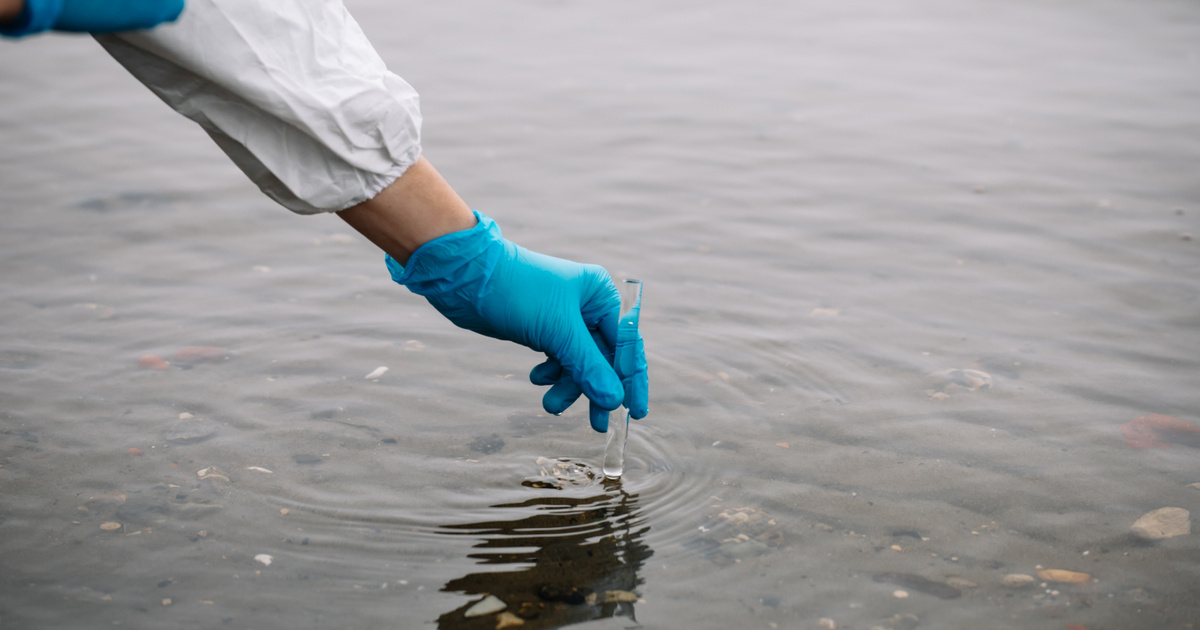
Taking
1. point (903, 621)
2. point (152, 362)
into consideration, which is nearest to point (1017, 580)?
point (903, 621)

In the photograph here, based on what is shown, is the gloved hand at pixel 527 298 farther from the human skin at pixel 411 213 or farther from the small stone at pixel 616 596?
the small stone at pixel 616 596

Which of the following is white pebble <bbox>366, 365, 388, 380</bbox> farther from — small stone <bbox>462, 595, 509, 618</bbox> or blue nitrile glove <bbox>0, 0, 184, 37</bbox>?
blue nitrile glove <bbox>0, 0, 184, 37</bbox>

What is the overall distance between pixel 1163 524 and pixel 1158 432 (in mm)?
545

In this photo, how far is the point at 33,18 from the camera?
1.58 metres

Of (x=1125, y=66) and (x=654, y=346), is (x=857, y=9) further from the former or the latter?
(x=654, y=346)

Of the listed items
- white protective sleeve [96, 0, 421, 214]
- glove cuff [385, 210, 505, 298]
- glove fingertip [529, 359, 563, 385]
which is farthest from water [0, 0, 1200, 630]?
white protective sleeve [96, 0, 421, 214]

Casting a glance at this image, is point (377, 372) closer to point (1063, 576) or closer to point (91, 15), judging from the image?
point (91, 15)

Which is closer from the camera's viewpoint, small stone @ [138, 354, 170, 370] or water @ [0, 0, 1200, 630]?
water @ [0, 0, 1200, 630]

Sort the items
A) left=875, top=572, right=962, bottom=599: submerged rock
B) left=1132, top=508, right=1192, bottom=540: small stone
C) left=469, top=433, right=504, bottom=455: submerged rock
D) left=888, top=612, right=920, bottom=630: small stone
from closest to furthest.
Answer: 1. left=888, top=612, right=920, bottom=630: small stone
2. left=875, top=572, right=962, bottom=599: submerged rock
3. left=1132, top=508, right=1192, bottom=540: small stone
4. left=469, top=433, right=504, bottom=455: submerged rock

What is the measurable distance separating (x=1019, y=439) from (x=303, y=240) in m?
3.07

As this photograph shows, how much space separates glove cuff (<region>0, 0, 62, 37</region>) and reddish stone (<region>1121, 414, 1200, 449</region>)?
2.93 m

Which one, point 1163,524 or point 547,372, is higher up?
point 547,372

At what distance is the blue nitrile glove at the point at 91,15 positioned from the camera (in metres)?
1.58

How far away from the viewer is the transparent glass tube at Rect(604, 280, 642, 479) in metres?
2.49
